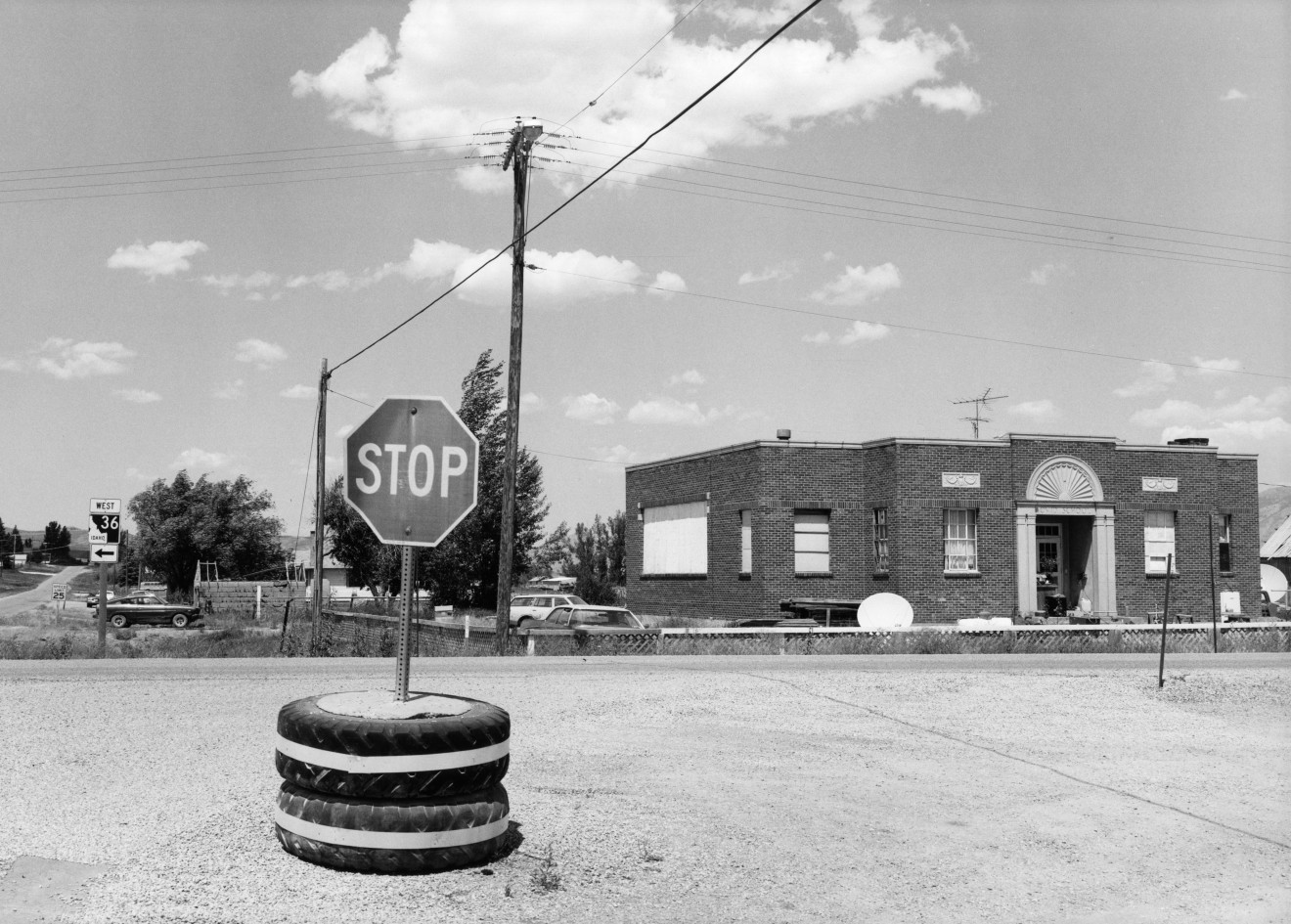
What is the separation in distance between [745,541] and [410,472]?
1090 inches

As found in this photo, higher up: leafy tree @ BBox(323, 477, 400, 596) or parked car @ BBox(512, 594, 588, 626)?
leafy tree @ BBox(323, 477, 400, 596)

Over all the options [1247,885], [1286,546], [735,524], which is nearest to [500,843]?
[1247,885]

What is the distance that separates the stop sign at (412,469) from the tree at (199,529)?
75492mm

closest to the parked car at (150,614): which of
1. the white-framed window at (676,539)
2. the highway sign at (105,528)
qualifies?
the white-framed window at (676,539)

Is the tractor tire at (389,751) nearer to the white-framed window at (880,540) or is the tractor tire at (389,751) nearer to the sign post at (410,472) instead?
the sign post at (410,472)

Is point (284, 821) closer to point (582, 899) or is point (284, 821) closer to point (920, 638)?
point (582, 899)

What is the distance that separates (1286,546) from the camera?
58.6 metres

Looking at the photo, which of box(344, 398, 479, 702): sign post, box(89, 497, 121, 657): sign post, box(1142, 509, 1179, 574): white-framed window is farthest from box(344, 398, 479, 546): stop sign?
box(1142, 509, 1179, 574): white-framed window

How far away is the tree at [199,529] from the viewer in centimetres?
7956

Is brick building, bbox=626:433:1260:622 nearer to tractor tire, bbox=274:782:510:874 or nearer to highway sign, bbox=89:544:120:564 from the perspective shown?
highway sign, bbox=89:544:120:564

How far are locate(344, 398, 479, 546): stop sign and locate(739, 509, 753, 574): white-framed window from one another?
89.4 feet

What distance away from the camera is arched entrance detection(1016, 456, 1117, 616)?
3412cm

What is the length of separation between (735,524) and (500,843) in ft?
92.0

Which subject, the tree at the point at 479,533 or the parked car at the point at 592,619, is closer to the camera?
the parked car at the point at 592,619
